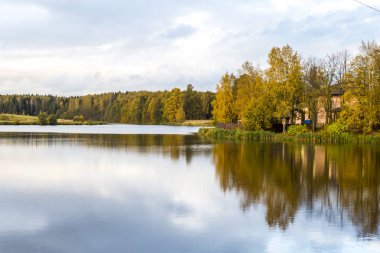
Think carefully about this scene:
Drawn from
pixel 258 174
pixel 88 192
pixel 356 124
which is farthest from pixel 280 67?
pixel 88 192

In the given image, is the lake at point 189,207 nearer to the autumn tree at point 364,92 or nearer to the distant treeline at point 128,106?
the autumn tree at point 364,92

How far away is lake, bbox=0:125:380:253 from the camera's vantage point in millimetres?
10109

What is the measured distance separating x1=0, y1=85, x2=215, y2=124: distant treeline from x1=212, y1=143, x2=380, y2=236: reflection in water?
8965cm

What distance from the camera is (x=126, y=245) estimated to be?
984cm

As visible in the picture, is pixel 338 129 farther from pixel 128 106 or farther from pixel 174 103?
pixel 128 106

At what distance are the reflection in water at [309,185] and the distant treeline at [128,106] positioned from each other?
89.6 m

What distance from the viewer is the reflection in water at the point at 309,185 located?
12.9 metres

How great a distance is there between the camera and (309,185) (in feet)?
58.1

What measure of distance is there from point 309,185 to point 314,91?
1327 inches

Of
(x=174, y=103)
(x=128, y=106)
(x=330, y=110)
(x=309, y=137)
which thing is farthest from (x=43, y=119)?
(x=309, y=137)

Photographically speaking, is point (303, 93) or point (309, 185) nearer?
point (309, 185)

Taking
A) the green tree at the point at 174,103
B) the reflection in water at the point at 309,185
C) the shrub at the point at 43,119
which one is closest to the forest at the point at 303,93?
the reflection in water at the point at 309,185

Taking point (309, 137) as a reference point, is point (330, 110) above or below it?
above

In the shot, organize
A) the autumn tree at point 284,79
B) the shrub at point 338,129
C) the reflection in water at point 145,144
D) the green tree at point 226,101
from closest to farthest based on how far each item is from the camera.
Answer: the reflection in water at point 145,144, the shrub at point 338,129, the autumn tree at point 284,79, the green tree at point 226,101
